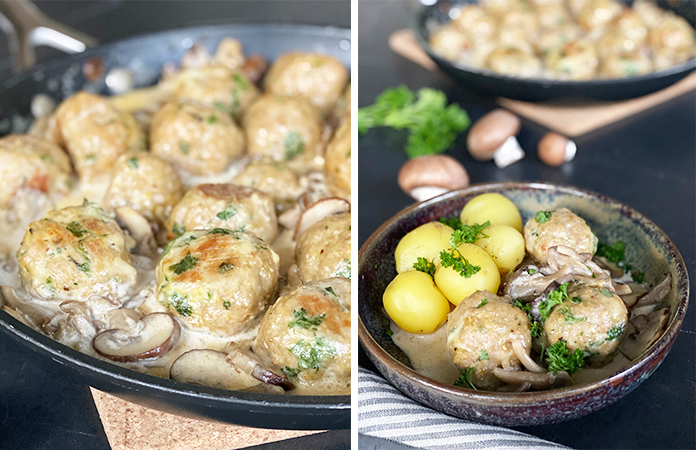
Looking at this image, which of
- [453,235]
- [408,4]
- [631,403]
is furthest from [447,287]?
[408,4]

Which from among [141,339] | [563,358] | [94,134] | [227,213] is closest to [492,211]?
[563,358]

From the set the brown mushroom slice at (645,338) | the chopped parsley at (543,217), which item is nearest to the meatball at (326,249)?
the chopped parsley at (543,217)

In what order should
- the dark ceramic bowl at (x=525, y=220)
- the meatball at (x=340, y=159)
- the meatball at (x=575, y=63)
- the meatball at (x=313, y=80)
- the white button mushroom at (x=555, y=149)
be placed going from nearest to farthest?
the dark ceramic bowl at (x=525, y=220) < the meatball at (x=340, y=159) < the white button mushroom at (x=555, y=149) < the meatball at (x=313, y=80) < the meatball at (x=575, y=63)

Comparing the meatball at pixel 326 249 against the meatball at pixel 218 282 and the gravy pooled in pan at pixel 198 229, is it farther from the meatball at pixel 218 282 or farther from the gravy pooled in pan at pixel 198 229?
the meatball at pixel 218 282

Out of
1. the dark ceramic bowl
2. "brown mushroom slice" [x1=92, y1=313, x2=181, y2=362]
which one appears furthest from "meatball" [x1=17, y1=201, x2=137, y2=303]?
the dark ceramic bowl

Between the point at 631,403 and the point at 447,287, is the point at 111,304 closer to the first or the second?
the point at 447,287

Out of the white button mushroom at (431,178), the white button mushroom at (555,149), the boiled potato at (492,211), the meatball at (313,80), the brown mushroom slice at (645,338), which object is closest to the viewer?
the brown mushroom slice at (645,338)

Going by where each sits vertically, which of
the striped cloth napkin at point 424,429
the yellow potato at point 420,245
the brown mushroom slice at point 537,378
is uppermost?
the yellow potato at point 420,245
